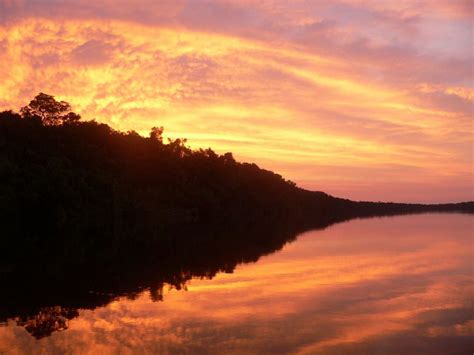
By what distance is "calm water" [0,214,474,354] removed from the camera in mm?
13086

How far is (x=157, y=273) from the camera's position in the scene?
26062mm

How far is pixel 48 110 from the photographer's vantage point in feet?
305

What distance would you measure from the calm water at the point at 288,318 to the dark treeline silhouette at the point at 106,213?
1447mm

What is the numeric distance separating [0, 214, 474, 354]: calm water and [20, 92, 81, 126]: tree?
248 feet

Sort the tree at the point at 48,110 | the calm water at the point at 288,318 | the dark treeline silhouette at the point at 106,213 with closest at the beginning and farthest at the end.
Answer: the calm water at the point at 288,318, the dark treeline silhouette at the point at 106,213, the tree at the point at 48,110

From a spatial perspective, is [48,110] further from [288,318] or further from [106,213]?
[288,318]

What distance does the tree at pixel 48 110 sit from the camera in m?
91.6

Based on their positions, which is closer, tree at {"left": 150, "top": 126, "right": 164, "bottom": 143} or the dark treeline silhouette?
the dark treeline silhouette

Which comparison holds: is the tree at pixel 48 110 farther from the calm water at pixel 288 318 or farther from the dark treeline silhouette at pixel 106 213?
the calm water at pixel 288 318

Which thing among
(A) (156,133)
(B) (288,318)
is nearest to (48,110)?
(A) (156,133)

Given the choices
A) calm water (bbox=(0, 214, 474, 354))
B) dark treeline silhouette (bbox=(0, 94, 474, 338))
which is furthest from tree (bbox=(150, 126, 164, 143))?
calm water (bbox=(0, 214, 474, 354))

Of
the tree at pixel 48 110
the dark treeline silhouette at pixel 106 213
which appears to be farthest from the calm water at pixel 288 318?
the tree at pixel 48 110

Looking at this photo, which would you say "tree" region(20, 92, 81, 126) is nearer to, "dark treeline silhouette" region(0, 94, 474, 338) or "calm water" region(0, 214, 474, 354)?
"dark treeline silhouette" region(0, 94, 474, 338)

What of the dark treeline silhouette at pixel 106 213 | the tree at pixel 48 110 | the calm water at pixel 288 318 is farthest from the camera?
the tree at pixel 48 110
